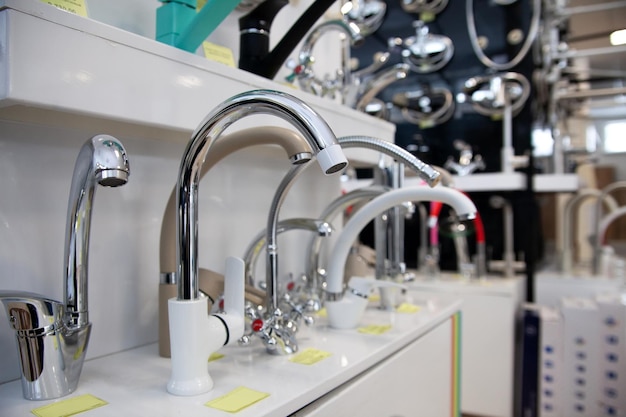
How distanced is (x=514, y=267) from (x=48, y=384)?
1864 millimetres

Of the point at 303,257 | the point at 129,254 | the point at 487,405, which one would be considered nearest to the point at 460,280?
the point at 487,405

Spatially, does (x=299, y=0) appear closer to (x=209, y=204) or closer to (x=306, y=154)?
(x=209, y=204)

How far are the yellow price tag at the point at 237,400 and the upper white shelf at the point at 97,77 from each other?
12.6 inches

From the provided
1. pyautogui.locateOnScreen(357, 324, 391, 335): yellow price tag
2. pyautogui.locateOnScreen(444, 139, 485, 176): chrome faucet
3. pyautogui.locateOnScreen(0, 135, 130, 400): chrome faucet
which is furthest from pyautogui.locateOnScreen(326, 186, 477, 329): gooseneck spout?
pyautogui.locateOnScreen(444, 139, 485, 176): chrome faucet

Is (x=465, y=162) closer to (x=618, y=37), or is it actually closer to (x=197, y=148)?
(x=618, y=37)

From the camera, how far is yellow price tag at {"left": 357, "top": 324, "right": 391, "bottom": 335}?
2.55 feet

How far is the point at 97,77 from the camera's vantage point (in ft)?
1.60

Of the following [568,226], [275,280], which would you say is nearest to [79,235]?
[275,280]

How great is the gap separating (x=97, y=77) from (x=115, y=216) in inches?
9.5

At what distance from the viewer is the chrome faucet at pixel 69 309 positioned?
0.45m

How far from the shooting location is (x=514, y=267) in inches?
77.4

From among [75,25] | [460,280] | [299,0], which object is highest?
[299,0]

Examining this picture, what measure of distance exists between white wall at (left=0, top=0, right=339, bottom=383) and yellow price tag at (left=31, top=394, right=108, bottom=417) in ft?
0.43

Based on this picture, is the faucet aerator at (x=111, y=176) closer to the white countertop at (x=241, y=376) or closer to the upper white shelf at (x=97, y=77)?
the upper white shelf at (x=97, y=77)
